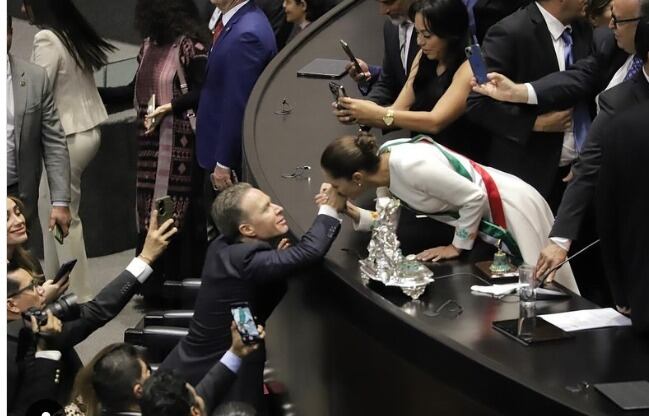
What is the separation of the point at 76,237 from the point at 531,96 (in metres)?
2.43

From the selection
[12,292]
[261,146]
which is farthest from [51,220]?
[12,292]

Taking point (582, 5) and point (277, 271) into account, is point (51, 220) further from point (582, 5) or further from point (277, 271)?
point (582, 5)

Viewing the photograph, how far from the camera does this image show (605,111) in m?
3.55

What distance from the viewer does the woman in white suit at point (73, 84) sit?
538 centimetres

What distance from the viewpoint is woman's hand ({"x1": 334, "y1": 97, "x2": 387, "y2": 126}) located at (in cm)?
407

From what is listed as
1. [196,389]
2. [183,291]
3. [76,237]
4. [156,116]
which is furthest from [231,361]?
[76,237]

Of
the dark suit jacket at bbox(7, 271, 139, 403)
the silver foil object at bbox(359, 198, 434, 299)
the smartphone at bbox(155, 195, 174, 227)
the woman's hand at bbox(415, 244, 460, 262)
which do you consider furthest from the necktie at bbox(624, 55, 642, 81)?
the dark suit jacket at bbox(7, 271, 139, 403)

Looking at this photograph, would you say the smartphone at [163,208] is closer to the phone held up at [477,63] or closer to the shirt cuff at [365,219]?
the shirt cuff at [365,219]

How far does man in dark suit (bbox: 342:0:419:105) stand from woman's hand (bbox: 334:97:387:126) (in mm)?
474

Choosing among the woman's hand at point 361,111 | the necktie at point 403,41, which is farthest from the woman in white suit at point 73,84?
the woman's hand at point 361,111

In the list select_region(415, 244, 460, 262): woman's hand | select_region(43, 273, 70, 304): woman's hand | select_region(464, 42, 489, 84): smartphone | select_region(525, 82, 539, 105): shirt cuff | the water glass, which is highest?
select_region(464, 42, 489, 84): smartphone

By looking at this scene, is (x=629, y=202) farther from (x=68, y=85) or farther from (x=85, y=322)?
(x=68, y=85)

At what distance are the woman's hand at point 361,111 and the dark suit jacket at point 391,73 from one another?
47 centimetres

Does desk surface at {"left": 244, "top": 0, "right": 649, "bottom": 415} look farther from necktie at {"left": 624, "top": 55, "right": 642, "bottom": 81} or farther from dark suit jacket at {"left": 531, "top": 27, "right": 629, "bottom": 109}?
necktie at {"left": 624, "top": 55, "right": 642, "bottom": 81}
